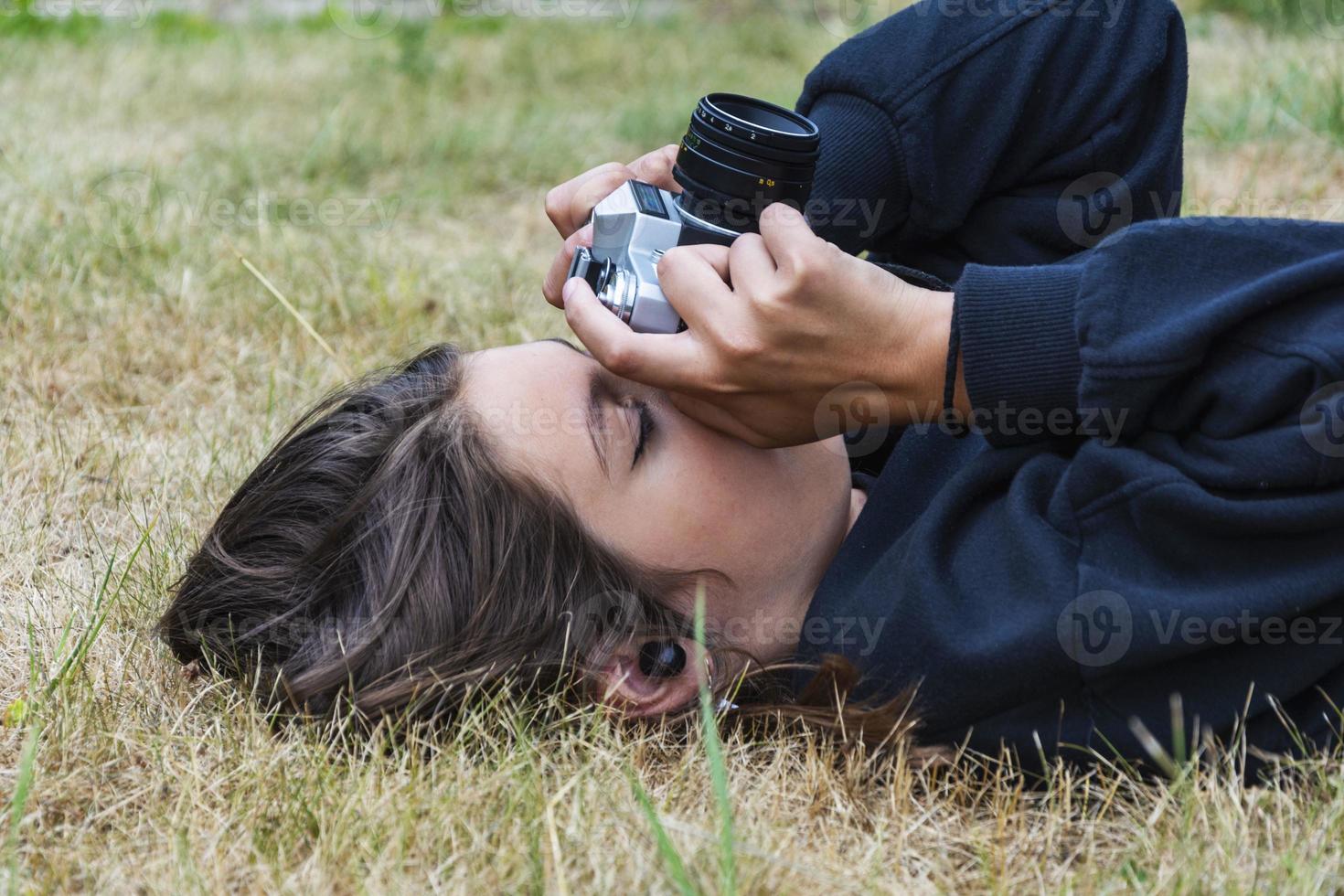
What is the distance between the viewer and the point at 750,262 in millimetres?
1382

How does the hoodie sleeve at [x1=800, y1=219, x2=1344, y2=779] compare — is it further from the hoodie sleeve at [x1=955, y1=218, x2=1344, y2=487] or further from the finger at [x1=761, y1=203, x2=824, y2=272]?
the finger at [x1=761, y1=203, x2=824, y2=272]

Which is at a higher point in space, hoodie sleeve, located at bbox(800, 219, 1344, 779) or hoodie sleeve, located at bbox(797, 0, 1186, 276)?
hoodie sleeve, located at bbox(797, 0, 1186, 276)

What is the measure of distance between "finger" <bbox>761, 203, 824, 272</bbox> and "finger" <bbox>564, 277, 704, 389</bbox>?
13 cm

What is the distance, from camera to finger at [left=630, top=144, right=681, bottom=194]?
5.97ft

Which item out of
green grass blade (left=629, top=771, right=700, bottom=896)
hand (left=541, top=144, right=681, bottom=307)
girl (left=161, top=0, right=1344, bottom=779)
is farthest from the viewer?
hand (left=541, top=144, right=681, bottom=307)

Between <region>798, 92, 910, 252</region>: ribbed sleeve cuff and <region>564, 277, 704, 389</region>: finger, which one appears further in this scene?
<region>798, 92, 910, 252</region>: ribbed sleeve cuff

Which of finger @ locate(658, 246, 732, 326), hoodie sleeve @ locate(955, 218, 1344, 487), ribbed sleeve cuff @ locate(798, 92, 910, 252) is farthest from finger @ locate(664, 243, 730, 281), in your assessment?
ribbed sleeve cuff @ locate(798, 92, 910, 252)

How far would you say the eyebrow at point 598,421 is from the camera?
4.83 feet

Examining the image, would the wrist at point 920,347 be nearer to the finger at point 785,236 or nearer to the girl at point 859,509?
the girl at point 859,509

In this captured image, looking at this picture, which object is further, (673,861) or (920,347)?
(920,347)

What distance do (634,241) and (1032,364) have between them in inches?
17.5

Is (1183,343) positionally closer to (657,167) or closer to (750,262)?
(750,262)

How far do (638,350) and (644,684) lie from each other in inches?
15.8

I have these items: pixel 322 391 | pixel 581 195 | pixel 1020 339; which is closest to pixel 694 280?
pixel 1020 339
